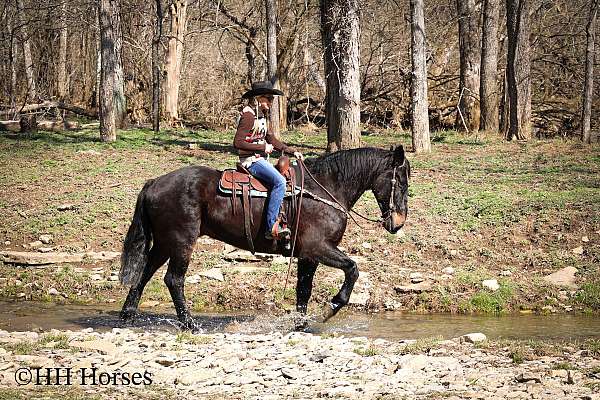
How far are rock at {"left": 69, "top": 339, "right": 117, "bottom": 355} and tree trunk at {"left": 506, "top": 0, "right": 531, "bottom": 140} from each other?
19.7m

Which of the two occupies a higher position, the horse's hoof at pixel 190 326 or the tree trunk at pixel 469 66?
the tree trunk at pixel 469 66

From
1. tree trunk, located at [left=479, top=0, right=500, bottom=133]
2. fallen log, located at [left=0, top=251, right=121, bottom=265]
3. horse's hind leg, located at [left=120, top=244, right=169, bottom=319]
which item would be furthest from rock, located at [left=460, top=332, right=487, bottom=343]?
tree trunk, located at [left=479, top=0, right=500, bottom=133]

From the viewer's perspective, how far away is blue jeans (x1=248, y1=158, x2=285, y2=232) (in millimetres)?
11281

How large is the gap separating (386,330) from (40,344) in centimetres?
464

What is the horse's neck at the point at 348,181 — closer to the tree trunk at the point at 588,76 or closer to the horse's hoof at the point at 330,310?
the horse's hoof at the point at 330,310

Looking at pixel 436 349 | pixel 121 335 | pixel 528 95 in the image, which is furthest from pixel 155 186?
pixel 528 95

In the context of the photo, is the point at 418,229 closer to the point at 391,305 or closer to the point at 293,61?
the point at 391,305

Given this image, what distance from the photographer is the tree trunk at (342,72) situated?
21719 millimetres

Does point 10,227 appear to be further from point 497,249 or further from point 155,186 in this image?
point 497,249

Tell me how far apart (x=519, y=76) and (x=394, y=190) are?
16.7 m

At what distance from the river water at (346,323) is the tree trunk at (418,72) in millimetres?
10845

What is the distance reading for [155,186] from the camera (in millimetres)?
11445

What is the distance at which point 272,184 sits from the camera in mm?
11383

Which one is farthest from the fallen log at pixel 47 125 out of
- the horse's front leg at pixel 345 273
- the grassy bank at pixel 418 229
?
the horse's front leg at pixel 345 273
